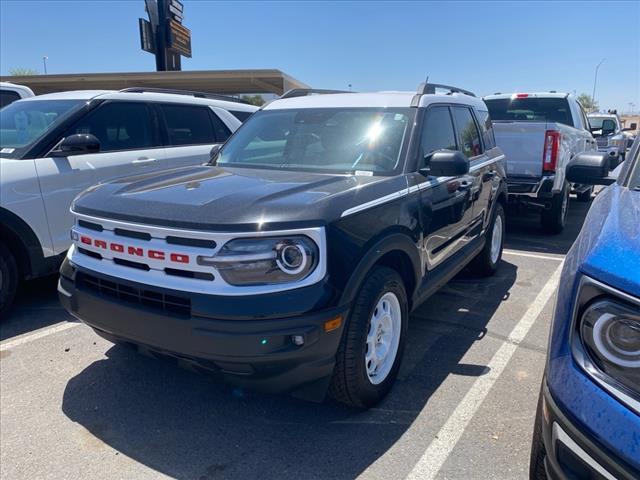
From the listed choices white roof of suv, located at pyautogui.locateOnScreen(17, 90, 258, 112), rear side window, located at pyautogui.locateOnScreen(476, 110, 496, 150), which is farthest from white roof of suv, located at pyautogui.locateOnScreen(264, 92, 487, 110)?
white roof of suv, located at pyautogui.locateOnScreen(17, 90, 258, 112)

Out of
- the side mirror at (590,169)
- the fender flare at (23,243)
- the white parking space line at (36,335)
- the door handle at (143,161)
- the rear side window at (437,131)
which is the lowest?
the white parking space line at (36,335)

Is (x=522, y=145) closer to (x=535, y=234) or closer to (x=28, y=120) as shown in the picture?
(x=535, y=234)

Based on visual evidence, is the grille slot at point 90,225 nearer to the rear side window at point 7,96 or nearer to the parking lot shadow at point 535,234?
the rear side window at point 7,96

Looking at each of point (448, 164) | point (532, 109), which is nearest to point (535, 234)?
point (532, 109)

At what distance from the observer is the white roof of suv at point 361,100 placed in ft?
12.6

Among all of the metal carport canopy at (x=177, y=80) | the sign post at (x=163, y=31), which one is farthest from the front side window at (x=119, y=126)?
the metal carport canopy at (x=177, y=80)

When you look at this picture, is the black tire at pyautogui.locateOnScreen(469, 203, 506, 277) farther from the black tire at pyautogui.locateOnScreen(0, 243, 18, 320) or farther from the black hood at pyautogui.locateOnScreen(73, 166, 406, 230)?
the black tire at pyautogui.locateOnScreen(0, 243, 18, 320)

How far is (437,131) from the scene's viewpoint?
404 centimetres

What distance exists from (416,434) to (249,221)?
1.54m

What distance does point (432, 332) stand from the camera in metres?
4.18

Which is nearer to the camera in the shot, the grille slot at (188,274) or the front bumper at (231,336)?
the front bumper at (231,336)

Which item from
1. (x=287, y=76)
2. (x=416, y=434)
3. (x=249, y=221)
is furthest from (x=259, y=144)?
(x=287, y=76)

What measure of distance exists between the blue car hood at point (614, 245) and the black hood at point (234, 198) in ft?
3.80

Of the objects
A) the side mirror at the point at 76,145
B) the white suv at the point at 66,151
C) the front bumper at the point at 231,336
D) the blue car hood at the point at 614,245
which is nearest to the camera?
the blue car hood at the point at 614,245
